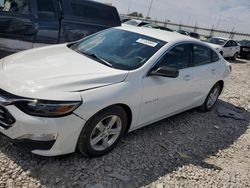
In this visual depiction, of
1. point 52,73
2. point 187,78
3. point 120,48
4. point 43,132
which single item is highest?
point 120,48

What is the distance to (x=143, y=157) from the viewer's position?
4000mm

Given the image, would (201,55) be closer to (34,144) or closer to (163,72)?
(163,72)

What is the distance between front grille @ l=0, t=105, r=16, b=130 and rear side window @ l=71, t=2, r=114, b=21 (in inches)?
182

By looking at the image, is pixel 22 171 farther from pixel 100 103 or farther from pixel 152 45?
pixel 152 45

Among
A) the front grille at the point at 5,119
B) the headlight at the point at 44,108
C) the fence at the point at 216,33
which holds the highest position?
the headlight at the point at 44,108

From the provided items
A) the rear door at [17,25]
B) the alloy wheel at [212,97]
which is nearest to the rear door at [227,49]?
the alloy wheel at [212,97]

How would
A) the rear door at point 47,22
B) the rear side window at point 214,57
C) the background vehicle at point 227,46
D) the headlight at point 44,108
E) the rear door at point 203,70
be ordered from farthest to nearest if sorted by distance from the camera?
the background vehicle at point 227,46, the rear door at point 47,22, the rear side window at point 214,57, the rear door at point 203,70, the headlight at point 44,108

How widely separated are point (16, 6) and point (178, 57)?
12.0 feet

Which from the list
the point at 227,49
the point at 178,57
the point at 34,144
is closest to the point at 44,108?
the point at 34,144

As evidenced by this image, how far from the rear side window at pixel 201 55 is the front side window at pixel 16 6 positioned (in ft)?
11.8

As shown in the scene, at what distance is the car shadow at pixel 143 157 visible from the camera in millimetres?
3357

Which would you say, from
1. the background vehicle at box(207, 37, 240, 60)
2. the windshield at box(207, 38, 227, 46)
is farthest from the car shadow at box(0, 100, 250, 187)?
the windshield at box(207, 38, 227, 46)

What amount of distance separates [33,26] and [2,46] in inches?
30.3

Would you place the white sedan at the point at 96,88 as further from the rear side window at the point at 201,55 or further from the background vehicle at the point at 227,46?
the background vehicle at the point at 227,46
